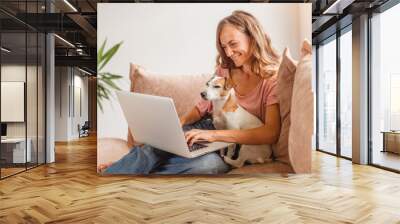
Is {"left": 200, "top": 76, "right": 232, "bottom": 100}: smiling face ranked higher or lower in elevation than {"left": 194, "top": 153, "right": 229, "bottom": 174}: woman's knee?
higher

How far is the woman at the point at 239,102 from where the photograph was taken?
→ 6430mm

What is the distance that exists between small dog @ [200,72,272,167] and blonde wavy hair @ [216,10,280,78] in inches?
14.2

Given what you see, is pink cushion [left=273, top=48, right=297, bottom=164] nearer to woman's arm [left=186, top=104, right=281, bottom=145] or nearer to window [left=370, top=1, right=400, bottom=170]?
woman's arm [left=186, top=104, right=281, bottom=145]

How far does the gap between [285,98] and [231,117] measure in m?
0.92

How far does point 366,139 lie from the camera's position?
8.16 metres

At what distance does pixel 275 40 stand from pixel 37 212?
4.41 m

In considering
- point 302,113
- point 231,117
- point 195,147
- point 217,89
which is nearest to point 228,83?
point 217,89

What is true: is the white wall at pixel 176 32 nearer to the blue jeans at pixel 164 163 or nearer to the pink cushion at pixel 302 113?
the pink cushion at pixel 302 113

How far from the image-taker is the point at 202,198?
16.2ft

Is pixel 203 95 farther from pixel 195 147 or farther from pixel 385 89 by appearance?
pixel 385 89

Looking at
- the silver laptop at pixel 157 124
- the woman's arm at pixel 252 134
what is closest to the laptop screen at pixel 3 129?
the silver laptop at pixel 157 124

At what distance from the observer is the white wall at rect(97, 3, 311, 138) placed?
6.56m

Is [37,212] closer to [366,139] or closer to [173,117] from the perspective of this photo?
[173,117]

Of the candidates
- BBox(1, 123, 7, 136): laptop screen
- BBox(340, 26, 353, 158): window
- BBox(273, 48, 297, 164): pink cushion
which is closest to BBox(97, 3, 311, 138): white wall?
BBox(273, 48, 297, 164): pink cushion
